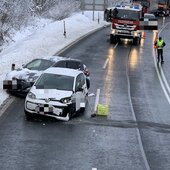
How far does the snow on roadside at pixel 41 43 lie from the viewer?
28156 mm

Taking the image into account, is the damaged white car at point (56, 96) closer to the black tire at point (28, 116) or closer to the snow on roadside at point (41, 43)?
the black tire at point (28, 116)

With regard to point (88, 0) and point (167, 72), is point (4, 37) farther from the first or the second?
point (167, 72)

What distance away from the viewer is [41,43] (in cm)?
3703

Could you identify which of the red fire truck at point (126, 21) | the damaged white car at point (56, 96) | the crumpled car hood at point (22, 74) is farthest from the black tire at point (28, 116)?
the red fire truck at point (126, 21)

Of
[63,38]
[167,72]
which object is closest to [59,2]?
[63,38]

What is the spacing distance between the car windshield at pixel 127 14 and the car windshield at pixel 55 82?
77.0 ft

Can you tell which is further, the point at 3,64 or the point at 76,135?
the point at 3,64

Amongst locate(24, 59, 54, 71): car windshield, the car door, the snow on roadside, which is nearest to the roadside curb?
the snow on roadside

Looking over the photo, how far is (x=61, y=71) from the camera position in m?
17.7

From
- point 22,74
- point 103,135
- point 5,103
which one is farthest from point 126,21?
point 103,135

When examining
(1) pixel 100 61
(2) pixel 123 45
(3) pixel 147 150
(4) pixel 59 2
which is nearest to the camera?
(3) pixel 147 150

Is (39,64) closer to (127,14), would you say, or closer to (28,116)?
(28,116)

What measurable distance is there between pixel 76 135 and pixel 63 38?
90.5 feet

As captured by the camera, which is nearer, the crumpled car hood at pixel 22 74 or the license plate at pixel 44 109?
the license plate at pixel 44 109
